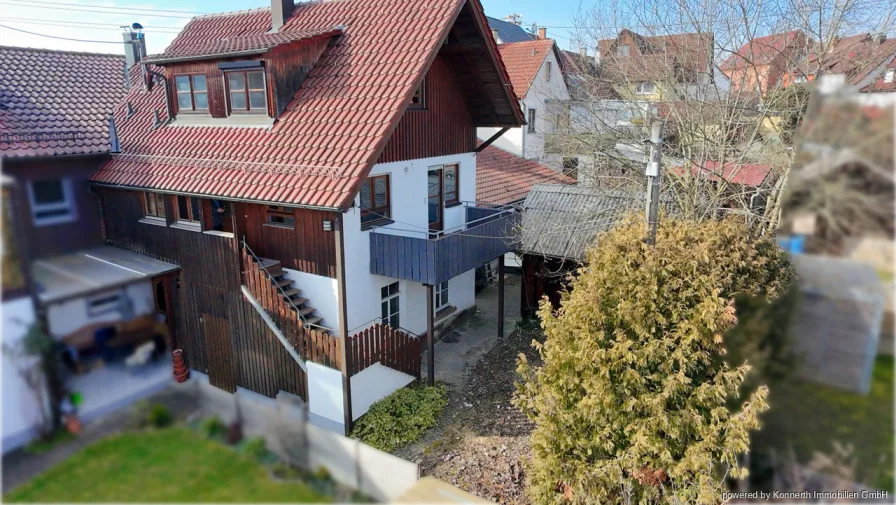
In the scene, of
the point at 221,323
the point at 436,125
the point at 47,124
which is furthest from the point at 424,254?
the point at 47,124

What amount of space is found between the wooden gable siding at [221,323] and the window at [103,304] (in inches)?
367

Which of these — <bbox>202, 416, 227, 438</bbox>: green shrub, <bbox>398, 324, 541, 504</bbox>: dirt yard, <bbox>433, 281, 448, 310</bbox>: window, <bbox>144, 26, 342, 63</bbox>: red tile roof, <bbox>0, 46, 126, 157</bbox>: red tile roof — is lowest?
<bbox>398, 324, 541, 504</bbox>: dirt yard

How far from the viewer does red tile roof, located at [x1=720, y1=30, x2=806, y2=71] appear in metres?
10.7

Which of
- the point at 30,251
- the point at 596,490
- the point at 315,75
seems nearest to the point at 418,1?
the point at 315,75

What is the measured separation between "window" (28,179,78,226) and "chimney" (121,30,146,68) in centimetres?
1604

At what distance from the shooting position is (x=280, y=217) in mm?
10789

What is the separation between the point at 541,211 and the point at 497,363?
407cm

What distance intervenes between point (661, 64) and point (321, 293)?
9.26 m

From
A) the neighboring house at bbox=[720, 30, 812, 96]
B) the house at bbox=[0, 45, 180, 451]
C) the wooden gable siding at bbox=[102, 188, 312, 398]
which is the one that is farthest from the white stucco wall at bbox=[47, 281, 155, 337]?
the neighboring house at bbox=[720, 30, 812, 96]

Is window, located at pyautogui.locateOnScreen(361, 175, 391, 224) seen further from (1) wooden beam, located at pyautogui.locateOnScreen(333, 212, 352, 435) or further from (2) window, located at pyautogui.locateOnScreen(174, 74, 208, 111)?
(2) window, located at pyautogui.locateOnScreen(174, 74, 208, 111)

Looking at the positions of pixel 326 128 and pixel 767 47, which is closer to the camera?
pixel 326 128

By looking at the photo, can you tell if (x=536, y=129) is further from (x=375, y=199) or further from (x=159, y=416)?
(x=159, y=416)

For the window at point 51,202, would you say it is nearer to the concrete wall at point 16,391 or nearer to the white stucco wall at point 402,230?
the concrete wall at point 16,391

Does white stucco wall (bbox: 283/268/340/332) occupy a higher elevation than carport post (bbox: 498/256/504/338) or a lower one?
higher
